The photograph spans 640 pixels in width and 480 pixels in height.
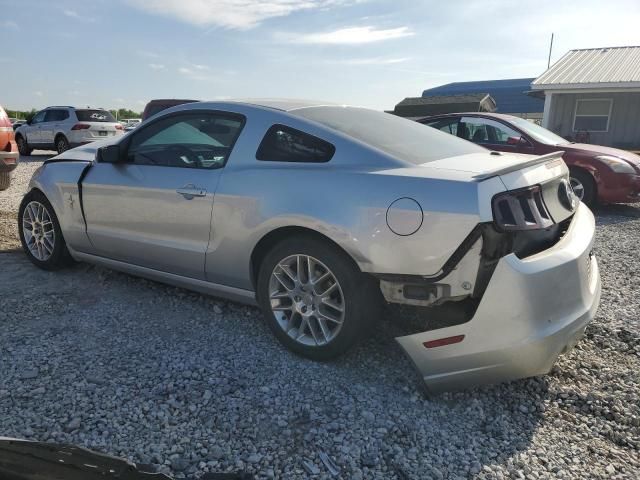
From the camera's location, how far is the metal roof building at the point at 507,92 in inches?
1291

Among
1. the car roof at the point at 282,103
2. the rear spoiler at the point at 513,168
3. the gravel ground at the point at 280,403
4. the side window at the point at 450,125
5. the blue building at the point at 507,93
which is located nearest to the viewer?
the gravel ground at the point at 280,403

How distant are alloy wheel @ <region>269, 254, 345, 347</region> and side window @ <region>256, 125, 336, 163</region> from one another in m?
0.59

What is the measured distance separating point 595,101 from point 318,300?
16718 millimetres

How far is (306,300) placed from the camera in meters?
3.03

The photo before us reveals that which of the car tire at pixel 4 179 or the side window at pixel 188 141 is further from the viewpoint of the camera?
the car tire at pixel 4 179

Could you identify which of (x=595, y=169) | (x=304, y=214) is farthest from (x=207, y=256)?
(x=595, y=169)

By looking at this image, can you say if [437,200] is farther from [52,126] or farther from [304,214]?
[52,126]

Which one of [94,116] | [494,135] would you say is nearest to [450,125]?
[494,135]

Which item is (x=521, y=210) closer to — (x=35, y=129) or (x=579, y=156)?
(x=579, y=156)

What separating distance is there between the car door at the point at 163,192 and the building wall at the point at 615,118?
15466 millimetres

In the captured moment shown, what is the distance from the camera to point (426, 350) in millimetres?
2594

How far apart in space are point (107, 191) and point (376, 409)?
2.61 metres

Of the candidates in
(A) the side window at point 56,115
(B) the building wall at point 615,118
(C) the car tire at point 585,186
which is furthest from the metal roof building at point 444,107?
(A) the side window at point 56,115

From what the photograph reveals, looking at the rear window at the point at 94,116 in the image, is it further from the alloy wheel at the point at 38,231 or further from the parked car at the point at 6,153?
the alloy wheel at the point at 38,231
